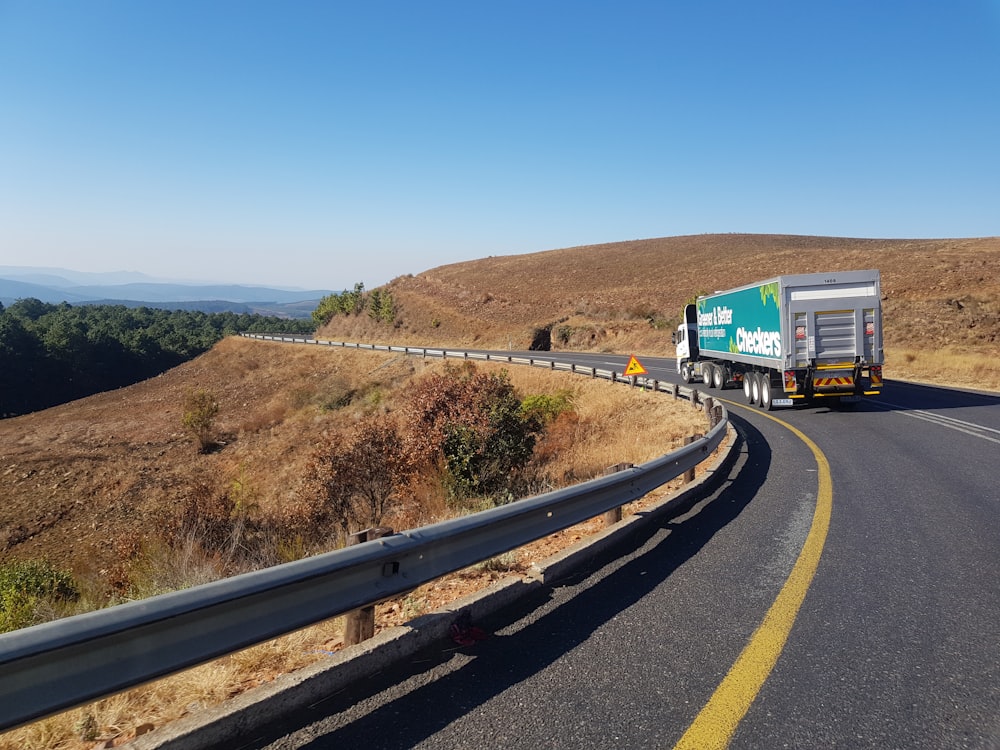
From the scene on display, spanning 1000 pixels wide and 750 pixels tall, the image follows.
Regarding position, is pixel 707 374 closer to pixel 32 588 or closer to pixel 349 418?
pixel 349 418

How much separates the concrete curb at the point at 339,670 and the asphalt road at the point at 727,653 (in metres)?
0.07

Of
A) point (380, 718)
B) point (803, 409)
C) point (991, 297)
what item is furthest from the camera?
point (991, 297)

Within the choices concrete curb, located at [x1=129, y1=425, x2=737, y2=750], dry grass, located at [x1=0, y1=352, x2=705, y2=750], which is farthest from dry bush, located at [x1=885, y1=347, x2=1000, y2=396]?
concrete curb, located at [x1=129, y1=425, x2=737, y2=750]

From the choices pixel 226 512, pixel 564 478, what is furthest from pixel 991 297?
pixel 226 512

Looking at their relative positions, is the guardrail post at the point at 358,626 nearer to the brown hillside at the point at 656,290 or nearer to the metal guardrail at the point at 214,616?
the metal guardrail at the point at 214,616

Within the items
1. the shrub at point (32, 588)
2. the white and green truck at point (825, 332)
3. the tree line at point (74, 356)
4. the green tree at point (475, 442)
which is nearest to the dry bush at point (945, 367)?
the white and green truck at point (825, 332)

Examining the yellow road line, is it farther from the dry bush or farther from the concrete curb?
the dry bush

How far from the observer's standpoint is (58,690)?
234cm

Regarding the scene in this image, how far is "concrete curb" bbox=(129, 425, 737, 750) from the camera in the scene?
2.57 m

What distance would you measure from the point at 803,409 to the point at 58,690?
1775 centimetres

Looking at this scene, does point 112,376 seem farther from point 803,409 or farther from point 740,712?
point 740,712

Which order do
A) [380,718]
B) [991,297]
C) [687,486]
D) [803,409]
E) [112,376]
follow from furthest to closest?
[112,376], [991,297], [803,409], [687,486], [380,718]

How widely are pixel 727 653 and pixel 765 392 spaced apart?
49.5ft

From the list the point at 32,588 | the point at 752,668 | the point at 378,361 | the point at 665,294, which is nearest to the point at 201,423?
the point at 378,361
